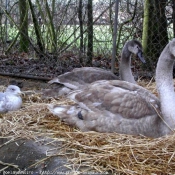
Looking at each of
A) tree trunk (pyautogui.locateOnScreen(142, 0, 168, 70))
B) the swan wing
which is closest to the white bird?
the swan wing

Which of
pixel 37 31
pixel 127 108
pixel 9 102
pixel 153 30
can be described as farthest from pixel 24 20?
pixel 127 108

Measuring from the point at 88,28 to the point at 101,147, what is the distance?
3906 millimetres

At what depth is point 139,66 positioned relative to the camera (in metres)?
7.15

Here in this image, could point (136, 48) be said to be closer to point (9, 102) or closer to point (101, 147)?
point (9, 102)

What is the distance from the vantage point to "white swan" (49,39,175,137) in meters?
3.74

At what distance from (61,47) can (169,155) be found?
14.9 ft

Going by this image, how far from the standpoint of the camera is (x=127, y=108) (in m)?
3.81

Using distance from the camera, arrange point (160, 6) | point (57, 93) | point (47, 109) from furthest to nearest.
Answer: point (160, 6) → point (57, 93) → point (47, 109)

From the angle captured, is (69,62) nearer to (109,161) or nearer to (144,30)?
(144,30)

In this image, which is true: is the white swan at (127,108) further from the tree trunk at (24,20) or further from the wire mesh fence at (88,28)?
the tree trunk at (24,20)

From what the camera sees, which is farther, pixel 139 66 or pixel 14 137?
pixel 139 66

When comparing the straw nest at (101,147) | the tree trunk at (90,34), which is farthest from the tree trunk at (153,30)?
the straw nest at (101,147)

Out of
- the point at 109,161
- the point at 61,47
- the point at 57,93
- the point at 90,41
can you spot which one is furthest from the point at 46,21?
the point at 109,161

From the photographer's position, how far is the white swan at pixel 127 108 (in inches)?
147
